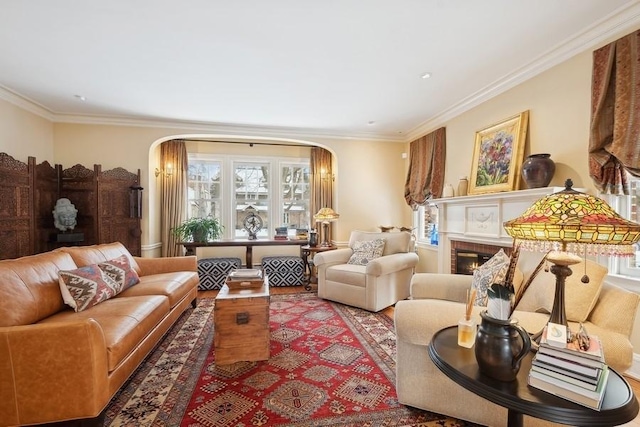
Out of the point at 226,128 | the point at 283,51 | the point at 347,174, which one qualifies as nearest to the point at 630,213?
the point at 283,51

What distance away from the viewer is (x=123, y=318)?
1.95 metres

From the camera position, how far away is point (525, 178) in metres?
2.61

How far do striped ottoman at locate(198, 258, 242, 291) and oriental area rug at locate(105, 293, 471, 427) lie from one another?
1.54 metres

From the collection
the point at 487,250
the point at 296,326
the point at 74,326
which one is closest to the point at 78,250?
the point at 74,326

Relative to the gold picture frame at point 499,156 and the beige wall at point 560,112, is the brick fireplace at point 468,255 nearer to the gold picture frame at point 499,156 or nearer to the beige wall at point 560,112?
the gold picture frame at point 499,156

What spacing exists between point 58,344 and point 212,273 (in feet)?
10.2

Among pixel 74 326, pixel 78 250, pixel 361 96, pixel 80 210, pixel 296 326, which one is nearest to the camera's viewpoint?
pixel 74 326

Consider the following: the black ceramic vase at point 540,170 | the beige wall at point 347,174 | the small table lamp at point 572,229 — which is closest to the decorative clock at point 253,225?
the beige wall at point 347,174

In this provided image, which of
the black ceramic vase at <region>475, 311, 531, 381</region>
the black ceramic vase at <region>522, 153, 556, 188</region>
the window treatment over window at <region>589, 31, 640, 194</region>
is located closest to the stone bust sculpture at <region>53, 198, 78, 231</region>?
the black ceramic vase at <region>475, 311, 531, 381</region>

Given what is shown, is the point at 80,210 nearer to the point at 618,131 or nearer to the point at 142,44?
the point at 142,44

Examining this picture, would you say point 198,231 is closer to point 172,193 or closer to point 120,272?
point 172,193

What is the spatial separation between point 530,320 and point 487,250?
5.91ft

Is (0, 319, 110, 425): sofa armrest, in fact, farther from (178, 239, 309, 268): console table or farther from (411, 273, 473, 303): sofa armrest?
(178, 239, 309, 268): console table

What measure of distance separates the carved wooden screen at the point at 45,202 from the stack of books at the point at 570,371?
5049 millimetres
